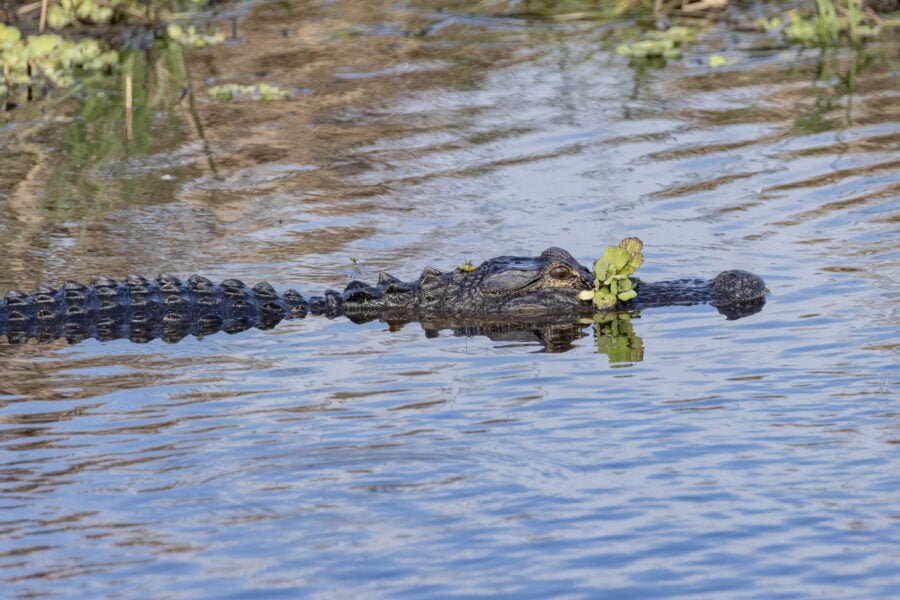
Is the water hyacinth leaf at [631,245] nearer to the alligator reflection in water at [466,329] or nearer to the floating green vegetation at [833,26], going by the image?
the alligator reflection in water at [466,329]

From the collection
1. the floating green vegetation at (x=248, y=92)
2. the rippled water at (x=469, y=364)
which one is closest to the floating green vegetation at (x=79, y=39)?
the rippled water at (x=469, y=364)

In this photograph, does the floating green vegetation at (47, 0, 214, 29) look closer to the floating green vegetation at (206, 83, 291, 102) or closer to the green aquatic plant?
the green aquatic plant

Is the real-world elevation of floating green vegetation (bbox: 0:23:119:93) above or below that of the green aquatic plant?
below

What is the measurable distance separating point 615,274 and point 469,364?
50.4 inches

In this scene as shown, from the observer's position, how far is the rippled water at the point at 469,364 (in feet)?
17.4

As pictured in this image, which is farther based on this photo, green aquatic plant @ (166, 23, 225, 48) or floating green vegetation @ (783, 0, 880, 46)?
green aquatic plant @ (166, 23, 225, 48)

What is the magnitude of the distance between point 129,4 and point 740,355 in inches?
426

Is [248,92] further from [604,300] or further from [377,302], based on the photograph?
[604,300]

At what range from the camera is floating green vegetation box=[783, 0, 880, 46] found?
49.7ft

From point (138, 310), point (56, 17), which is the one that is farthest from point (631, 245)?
point (56, 17)

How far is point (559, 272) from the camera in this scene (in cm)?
855

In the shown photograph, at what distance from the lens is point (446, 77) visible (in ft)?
47.5

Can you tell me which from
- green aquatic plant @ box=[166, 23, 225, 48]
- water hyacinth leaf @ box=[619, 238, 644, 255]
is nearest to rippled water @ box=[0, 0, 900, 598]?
water hyacinth leaf @ box=[619, 238, 644, 255]

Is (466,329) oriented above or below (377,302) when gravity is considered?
below
